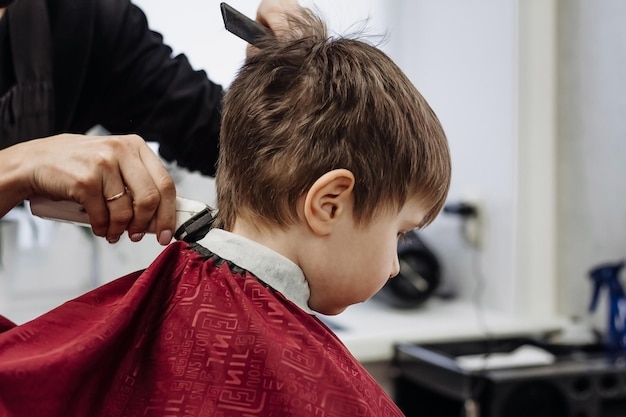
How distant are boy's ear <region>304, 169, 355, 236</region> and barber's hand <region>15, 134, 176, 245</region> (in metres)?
0.14

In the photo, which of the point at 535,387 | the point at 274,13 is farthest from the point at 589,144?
the point at 274,13

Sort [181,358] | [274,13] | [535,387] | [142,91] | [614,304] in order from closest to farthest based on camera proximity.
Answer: [181,358], [274,13], [142,91], [535,387], [614,304]

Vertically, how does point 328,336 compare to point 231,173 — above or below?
below

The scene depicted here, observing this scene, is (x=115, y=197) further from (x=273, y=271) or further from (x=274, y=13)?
(x=274, y=13)

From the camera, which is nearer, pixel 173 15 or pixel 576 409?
pixel 173 15

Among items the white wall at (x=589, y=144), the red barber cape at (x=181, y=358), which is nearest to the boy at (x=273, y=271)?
the red barber cape at (x=181, y=358)

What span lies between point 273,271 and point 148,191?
144 millimetres

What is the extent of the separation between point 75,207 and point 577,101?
160 centimetres

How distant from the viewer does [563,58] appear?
199cm

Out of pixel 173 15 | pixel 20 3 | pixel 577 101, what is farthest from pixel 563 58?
pixel 20 3

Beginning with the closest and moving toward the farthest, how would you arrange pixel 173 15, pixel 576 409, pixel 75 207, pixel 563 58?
pixel 75 207, pixel 173 15, pixel 576 409, pixel 563 58

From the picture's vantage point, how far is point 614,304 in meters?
1.73

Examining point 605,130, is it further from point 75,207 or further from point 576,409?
point 75,207

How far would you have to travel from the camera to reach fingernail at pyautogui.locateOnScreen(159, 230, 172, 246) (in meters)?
0.70
